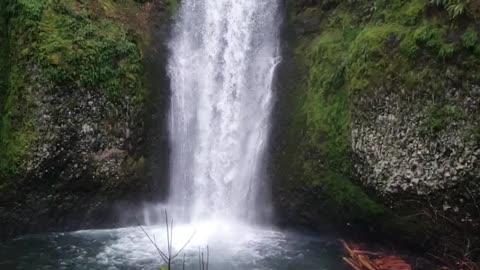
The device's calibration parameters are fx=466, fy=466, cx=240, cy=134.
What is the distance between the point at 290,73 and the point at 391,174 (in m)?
3.30

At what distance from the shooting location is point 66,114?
8.75 metres

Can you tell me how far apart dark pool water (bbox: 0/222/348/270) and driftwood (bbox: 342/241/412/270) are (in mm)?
218

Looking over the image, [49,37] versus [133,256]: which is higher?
[49,37]

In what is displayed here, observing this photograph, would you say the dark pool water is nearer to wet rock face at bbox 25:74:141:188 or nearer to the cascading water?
the cascading water

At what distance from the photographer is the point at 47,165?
864cm

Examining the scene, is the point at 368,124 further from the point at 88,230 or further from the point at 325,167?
the point at 88,230

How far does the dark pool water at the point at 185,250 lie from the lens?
779 centimetres

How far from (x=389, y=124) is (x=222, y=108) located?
12.5ft

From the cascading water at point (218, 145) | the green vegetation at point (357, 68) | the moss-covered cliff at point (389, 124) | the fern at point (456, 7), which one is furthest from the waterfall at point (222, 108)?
the fern at point (456, 7)

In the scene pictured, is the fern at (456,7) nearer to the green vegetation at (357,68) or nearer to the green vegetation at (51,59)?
the green vegetation at (357,68)

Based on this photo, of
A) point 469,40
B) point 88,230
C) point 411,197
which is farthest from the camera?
point 88,230

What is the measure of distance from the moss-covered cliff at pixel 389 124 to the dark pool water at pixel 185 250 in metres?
0.76

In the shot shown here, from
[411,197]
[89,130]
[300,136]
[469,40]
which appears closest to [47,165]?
[89,130]

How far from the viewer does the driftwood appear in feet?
25.2
